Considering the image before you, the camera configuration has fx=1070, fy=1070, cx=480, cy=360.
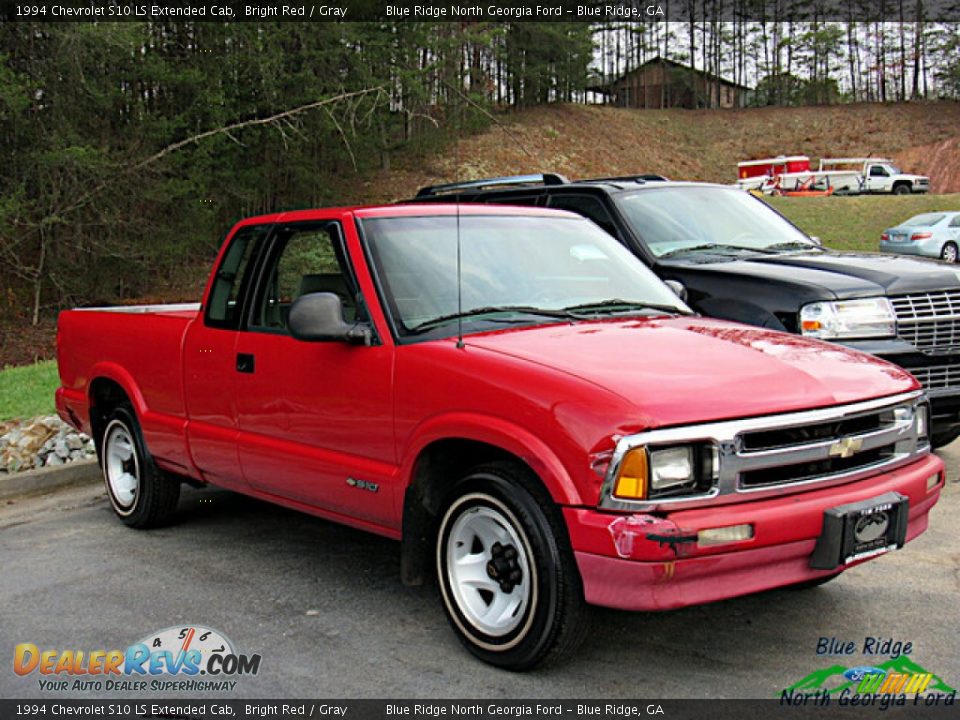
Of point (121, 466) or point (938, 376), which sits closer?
point (121, 466)

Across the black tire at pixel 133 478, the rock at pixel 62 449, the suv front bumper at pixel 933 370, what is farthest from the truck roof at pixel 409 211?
the rock at pixel 62 449

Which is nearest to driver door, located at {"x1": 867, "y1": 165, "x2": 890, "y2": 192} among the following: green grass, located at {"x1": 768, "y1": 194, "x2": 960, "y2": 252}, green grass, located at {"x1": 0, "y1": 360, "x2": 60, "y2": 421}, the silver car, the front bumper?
green grass, located at {"x1": 768, "y1": 194, "x2": 960, "y2": 252}

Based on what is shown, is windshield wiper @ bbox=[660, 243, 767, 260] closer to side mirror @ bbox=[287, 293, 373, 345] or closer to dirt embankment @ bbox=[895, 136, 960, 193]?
side mirror @ bbox=[287, 293, 373, 345]

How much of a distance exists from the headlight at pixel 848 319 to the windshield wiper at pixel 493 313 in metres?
2.58

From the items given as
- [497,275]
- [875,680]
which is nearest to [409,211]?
[497,275]

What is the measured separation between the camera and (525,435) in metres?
3.92

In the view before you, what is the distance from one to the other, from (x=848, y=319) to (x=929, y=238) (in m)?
24.1

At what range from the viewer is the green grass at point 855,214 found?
31953 mm

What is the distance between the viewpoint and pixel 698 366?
4105 mm

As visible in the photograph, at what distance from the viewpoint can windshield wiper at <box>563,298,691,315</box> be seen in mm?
4992

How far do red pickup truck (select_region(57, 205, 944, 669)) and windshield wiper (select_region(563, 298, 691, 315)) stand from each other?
0.01 m

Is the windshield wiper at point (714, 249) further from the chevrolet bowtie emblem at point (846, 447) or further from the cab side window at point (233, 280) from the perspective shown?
the chevrolet bowtie emblem at point (846, 447)

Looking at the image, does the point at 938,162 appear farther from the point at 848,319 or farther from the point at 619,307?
the point at 619,307

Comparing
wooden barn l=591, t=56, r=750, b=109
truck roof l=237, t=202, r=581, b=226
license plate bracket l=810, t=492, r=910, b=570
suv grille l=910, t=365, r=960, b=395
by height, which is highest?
wooden barn l=591, t=56, r=750, b=109
